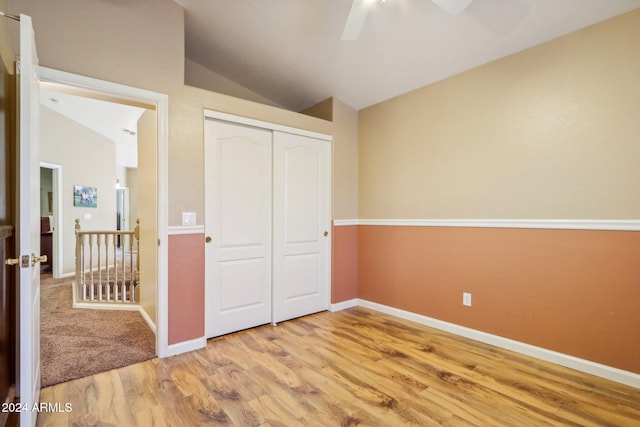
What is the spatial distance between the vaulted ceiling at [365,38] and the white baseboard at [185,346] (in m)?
2.90

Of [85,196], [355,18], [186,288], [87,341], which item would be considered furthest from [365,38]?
[85,196]

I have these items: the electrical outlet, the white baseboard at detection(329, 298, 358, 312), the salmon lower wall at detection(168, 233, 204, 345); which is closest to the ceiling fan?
the salmon lower wall at detection(168, 233, 204, 345)

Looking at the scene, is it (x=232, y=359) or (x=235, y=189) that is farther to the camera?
(x=235, y=189)

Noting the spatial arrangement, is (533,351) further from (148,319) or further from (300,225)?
(148,319)

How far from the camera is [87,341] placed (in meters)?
2.77

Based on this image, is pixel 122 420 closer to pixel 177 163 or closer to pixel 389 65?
pixel 177 163

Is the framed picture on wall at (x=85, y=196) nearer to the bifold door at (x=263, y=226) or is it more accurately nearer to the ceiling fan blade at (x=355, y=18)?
the bifold door at (x=263, y=226)

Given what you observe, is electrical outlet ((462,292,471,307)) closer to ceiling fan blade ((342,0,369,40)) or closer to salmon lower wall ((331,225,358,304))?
salmon lower wall ((331,225,358,304))

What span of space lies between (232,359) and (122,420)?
2.74 feet

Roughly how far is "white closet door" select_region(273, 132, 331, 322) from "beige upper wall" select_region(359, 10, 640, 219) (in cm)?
83

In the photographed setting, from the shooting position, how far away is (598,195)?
7.30 feet

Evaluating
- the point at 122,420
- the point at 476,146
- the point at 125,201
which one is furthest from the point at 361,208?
the point at 125,201

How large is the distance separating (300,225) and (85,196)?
535 centimetres

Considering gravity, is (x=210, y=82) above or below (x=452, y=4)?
above
